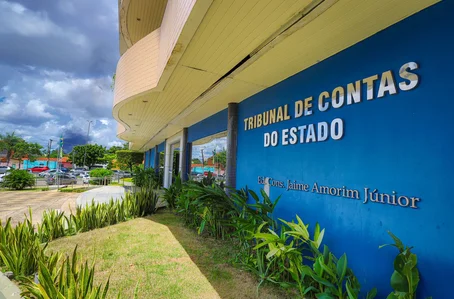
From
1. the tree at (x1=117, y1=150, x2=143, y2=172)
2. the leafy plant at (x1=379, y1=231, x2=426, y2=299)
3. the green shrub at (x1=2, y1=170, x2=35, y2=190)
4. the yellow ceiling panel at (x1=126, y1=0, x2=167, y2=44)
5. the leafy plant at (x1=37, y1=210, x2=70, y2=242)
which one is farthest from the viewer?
the tree at (x1=117, y1=150, x2=143, y2=172)

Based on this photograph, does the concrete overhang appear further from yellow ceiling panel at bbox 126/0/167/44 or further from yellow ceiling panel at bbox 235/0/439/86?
yellow ceiling panel at bbox 126/0/167/44

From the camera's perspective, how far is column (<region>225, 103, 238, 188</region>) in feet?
19.7

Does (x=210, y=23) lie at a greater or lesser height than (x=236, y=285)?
greater

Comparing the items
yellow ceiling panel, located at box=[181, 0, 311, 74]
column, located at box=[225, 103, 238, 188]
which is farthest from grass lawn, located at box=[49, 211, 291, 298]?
yellow ceiling panel, located at box=[181, 0, 311, 74]

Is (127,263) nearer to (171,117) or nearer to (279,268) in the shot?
(279,268)

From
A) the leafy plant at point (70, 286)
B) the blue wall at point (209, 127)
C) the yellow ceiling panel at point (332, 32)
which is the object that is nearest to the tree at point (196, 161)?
the blue wall at point (209, 127)

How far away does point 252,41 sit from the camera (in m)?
3.30

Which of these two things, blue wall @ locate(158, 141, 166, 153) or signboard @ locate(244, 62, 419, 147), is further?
blue wall @ locate(158, 141, 166, 153)

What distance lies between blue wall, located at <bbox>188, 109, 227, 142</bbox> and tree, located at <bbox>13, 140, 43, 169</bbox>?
6539cm

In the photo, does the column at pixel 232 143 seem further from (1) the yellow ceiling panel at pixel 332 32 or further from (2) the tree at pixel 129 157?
(2) the tree at pixel 129 157

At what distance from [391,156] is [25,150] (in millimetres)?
73635

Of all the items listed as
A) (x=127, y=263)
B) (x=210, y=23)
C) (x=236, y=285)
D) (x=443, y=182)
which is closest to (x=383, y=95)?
(x=443, y=182)

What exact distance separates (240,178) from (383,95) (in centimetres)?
373

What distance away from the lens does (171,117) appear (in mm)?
8977
